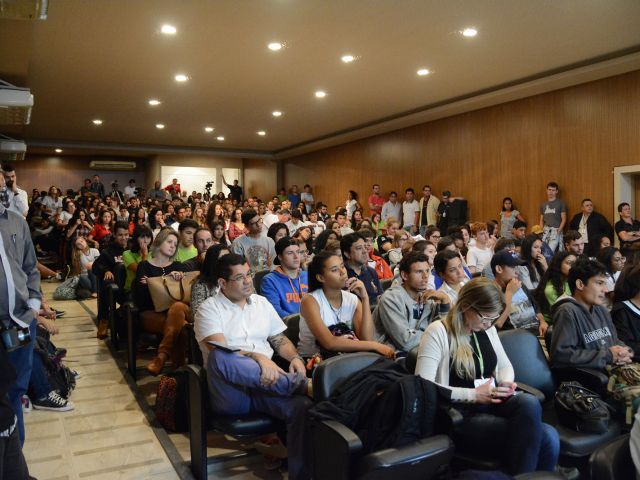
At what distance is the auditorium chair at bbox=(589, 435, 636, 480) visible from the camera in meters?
1.40

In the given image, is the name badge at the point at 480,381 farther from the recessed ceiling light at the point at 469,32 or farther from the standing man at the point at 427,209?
the standing man at the point at 427,209

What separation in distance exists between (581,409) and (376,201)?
1109 centimetres

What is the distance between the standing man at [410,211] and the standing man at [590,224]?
3.79 meters

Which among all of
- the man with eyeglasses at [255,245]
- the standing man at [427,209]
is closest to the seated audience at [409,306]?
the man with eyeglasses at [255,245]

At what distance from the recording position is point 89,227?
9.22 metres

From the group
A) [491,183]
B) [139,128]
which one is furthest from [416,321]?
[139,128]

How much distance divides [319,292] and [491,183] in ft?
27.1

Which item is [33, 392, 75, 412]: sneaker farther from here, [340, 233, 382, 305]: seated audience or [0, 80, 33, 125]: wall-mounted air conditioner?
[0, 80, 33, 125]: wall-mounted air conditioner

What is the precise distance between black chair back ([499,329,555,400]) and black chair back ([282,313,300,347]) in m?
1.08

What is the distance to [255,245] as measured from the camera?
557cm

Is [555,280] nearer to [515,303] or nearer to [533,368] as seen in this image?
[515,303]

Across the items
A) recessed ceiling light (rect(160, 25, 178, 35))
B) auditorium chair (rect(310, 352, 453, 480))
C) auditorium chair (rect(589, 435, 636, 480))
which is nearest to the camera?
auditorium chair (rect(589, 435, 636, 480))

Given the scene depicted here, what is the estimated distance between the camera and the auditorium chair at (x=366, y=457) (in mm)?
1837

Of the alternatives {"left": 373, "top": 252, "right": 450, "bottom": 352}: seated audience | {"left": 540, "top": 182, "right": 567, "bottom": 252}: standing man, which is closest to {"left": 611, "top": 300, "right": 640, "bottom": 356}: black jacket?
Answer: {"left": 373, "top": 252, "right": 450, "bottom": 352}: seated audience
